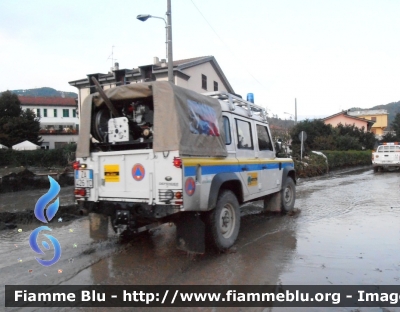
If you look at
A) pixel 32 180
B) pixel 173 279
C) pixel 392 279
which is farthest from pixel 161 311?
pixel 32 180

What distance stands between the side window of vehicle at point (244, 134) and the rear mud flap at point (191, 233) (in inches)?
78.3

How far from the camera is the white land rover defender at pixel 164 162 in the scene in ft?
16.3

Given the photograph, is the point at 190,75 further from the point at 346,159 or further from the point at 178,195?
the point at 178,195

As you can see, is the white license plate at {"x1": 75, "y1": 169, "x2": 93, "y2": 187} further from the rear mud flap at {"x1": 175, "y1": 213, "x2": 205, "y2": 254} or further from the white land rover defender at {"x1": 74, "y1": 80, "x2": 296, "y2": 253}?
the rear mud flap at {"x1": 175, "y1": 213, "x2": 205, "y2": 254}

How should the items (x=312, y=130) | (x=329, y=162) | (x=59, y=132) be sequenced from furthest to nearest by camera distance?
(x=59, y=132) < (x=312, y=130) < (x=329, y=162)

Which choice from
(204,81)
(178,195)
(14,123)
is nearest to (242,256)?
(178,195)

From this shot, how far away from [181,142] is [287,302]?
2.35 meters

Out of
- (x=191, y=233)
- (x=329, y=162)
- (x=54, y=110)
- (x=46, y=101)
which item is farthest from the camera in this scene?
(x=46, y=101)

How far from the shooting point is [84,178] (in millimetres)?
5664

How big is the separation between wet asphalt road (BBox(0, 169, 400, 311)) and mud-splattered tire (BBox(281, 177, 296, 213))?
327mm

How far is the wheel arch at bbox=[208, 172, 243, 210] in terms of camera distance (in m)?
5.31

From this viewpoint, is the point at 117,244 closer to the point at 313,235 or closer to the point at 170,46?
the point at 313,235

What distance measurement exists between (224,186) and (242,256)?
1115 millimetres

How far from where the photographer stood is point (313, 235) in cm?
697
